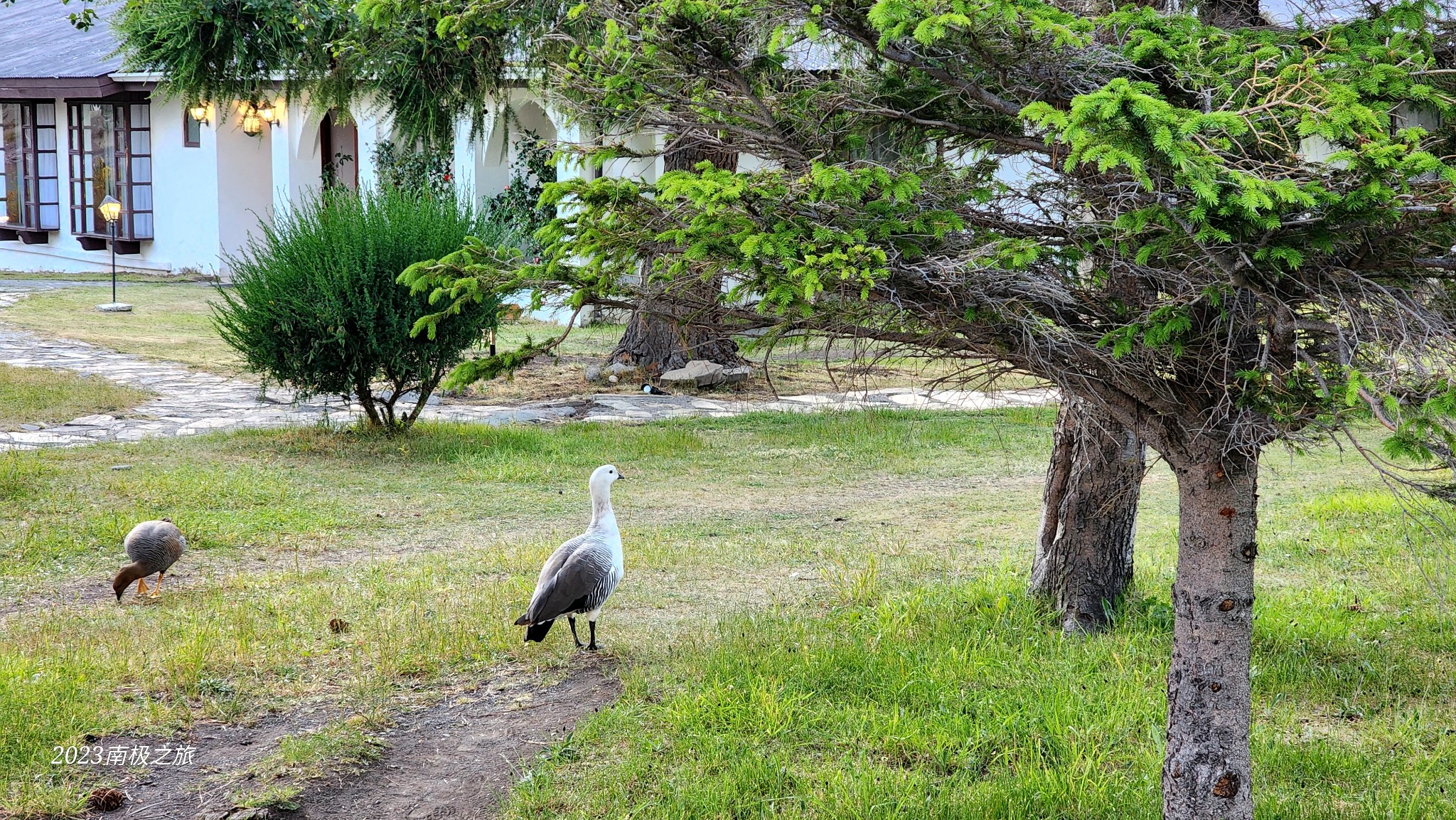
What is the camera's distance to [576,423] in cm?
1138

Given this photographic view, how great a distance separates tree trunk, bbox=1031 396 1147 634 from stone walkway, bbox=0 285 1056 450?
16.7 feet

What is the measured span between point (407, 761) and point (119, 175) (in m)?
23.1

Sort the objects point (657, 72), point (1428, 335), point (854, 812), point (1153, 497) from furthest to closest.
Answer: point (1153, 497)
point (854, 812)
point (657, 72)
point (1428, 335)

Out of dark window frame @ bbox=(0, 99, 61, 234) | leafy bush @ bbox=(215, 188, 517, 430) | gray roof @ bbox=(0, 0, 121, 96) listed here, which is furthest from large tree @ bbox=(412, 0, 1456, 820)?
dark window frame @ bbox=(0, 99, 61, 234)

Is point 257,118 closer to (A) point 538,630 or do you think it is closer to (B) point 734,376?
(B) point 734,376

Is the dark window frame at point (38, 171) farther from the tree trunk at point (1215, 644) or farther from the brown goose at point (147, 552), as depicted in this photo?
the tree trunk at point (1215, 644)

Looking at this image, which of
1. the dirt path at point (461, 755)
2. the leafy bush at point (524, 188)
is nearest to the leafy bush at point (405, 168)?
the leafy bush at point (524, 188)

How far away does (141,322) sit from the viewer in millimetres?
17328

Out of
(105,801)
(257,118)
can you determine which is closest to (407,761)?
(105,801)

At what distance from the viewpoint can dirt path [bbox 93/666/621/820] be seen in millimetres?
3836

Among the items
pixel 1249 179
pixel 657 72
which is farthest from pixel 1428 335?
pixel 657 72

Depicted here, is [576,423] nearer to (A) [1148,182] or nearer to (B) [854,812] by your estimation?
(B) [854,812]

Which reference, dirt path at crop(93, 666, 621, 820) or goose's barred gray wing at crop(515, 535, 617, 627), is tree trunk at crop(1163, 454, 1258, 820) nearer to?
dirt path at crop(93, 666, 621, 820)

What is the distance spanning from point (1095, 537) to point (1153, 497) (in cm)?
380
